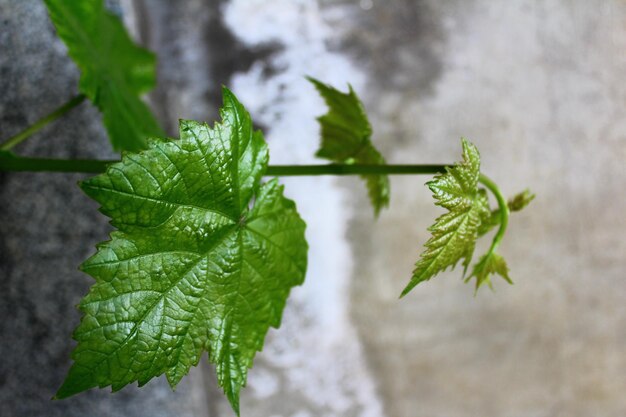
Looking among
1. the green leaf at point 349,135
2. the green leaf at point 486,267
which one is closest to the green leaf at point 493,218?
the green leaf at point 486,267

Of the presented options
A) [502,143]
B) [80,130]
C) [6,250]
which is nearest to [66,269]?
[6,250]

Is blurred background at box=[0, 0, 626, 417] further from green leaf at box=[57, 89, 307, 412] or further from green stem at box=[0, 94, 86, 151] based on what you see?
green leaf at box=[57, 89, 307, 412]

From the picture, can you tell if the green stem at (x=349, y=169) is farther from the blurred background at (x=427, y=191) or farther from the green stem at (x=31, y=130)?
the blurred background at (x=427, y=191)

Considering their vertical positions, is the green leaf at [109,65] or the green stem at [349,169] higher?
the green leaf at [109,65]

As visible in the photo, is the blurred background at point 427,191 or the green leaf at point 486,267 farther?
the blurred background at point 427,191

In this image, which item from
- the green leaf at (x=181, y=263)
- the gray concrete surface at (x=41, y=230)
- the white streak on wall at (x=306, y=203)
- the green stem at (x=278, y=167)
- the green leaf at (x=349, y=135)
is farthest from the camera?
the white streak on wall at (x=306, y=203)

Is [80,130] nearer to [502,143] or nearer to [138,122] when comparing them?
[138,122]
